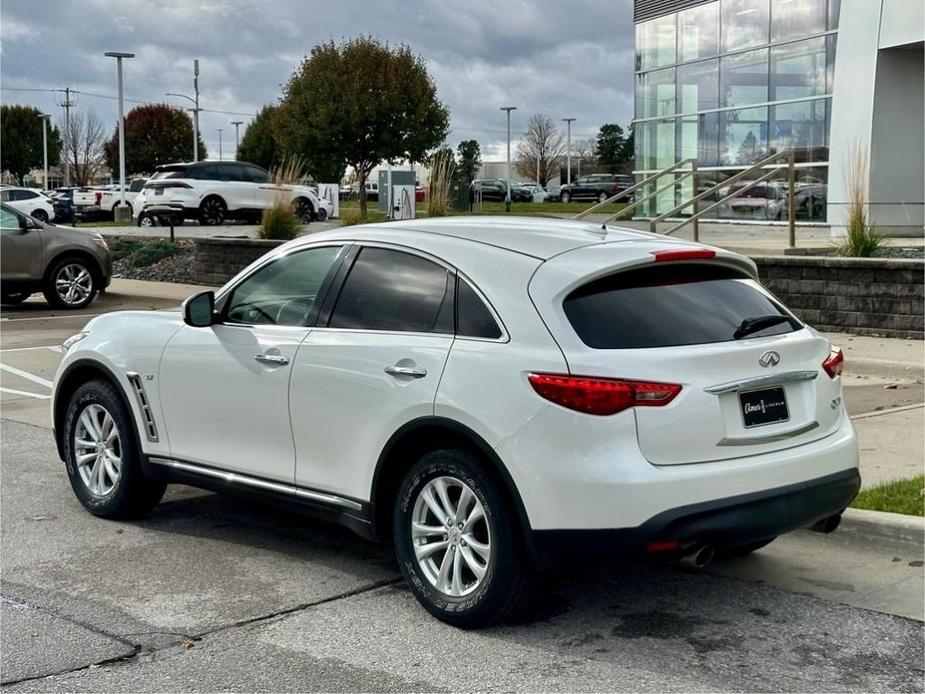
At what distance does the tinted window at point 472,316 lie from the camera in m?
5.02

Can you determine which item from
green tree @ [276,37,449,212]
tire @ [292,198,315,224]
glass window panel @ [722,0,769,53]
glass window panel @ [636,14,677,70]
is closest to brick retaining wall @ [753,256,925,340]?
glass window panel @ [722,0,769,53]

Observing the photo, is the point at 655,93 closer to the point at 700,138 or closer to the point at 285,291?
the point at 700,138

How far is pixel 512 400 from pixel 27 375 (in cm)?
890

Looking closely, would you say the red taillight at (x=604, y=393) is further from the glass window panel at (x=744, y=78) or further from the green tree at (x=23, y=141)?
the green tree at (x=23, y=141)

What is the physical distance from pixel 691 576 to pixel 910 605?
3.22 feet

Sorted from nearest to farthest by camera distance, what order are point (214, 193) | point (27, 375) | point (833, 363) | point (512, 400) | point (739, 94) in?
point (512, 400)
point (833, 363)
point (27, 375)
point (739, 94)
point (214, 193)

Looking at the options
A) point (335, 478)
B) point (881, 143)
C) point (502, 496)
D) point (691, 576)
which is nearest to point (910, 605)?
point (691, 576)

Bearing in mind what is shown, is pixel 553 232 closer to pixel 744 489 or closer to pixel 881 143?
pixel 744 489

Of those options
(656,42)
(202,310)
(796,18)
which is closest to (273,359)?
(202,310)

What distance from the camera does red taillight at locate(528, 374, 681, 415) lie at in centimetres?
459

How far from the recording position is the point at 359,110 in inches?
1662

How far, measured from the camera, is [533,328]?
4.85m

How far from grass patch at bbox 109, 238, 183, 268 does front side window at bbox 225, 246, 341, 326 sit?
59.6 ft

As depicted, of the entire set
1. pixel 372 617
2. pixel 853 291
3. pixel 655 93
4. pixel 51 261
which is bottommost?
pixel 372 617
